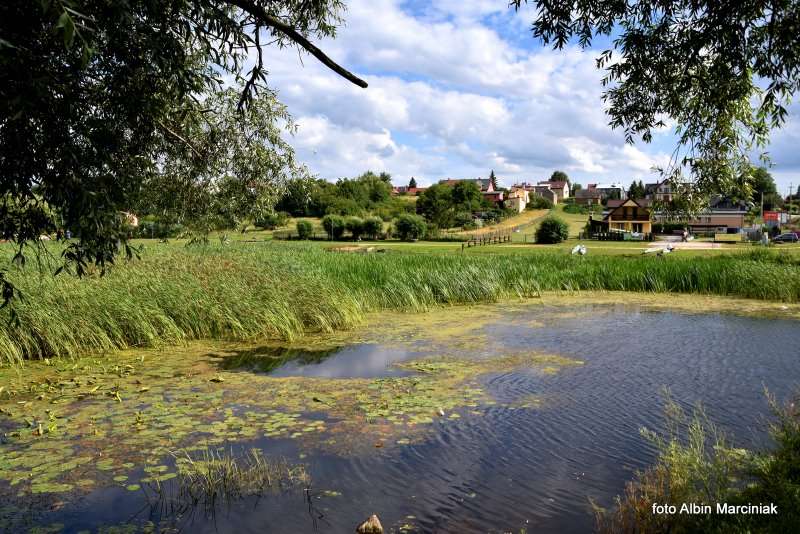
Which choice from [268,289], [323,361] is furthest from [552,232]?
[323,361]

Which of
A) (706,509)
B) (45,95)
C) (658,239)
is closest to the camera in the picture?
(45,95)

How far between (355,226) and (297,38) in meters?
66.2

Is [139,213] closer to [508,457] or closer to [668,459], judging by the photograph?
[508,457]

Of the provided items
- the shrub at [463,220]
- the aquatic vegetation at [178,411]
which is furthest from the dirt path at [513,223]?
the aquatic vegetation at [178,411]

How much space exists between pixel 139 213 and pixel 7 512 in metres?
7.81

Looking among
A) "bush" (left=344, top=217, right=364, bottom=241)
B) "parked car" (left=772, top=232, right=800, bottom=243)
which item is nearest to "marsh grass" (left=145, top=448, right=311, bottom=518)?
"bush" (left=344, top=217, right=364, bottom=241)

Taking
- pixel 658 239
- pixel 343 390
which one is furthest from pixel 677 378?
pixel 658 239

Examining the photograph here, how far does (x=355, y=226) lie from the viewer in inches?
2788

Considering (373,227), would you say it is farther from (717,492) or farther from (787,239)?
(717,492)

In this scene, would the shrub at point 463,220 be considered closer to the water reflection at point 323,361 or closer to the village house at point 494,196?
the village house at point 494,196

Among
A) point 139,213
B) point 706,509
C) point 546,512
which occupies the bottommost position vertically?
point 546,512

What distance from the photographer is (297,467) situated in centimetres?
702

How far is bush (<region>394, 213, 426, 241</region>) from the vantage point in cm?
6856

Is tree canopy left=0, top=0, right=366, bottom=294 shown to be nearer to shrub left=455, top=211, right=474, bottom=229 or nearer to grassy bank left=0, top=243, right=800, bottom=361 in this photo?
grassy bank left=0, top=243, right=800, bottom=361
